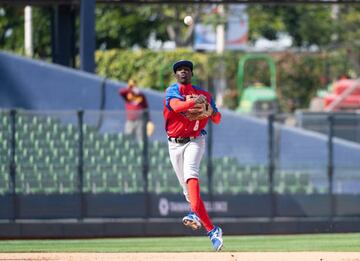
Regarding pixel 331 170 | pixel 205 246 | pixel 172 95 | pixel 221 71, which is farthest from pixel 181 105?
pixel 221 71

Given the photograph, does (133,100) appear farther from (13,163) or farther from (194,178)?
(194,178)

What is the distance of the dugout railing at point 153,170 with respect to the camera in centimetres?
2080

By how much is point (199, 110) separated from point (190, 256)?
168 cm

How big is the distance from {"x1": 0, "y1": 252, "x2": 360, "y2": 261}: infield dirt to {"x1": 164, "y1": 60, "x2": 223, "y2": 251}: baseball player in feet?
1.04

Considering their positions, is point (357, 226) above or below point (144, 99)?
below

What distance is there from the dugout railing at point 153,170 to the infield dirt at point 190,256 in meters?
6.80

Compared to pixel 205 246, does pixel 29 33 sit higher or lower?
higher

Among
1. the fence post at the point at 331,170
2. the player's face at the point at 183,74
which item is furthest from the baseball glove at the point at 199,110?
the fence post at the point at 331,170

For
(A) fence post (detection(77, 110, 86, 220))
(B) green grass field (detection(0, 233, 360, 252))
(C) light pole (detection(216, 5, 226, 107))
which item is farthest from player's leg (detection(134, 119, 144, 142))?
(C) light pole (detection(216, 5, 226, 107))

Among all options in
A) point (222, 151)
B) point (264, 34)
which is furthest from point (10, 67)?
point (264, 34)

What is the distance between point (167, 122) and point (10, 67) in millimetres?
10610

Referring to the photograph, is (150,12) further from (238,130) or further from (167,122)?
(167,122)

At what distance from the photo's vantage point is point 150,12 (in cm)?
4275

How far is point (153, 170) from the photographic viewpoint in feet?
68.6
